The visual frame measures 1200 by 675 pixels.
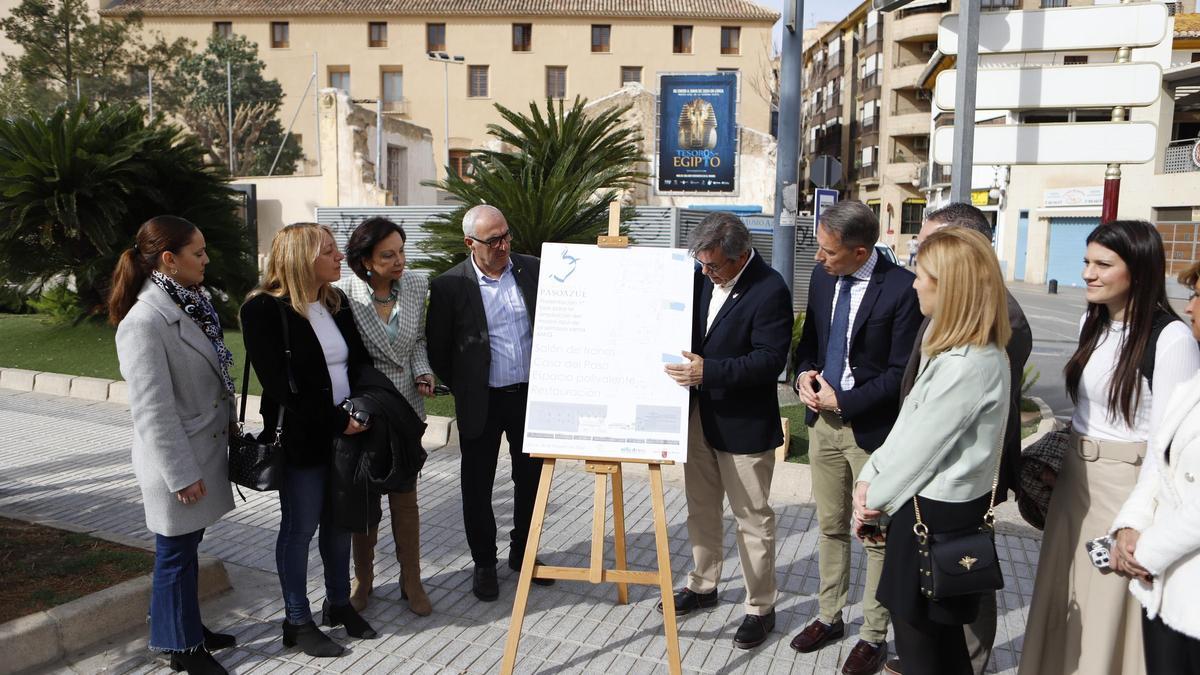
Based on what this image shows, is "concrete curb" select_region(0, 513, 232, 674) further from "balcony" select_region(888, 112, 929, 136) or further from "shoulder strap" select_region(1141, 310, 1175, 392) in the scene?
"balcony" select_region(888, 112, 929, 136)

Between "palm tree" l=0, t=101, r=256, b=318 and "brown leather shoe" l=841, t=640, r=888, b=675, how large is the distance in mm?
9778

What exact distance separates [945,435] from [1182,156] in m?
33.7

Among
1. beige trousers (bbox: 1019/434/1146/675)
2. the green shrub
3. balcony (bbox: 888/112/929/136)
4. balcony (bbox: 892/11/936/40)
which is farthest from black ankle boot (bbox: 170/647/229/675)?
balcony (bbox: 888/112/929/136)

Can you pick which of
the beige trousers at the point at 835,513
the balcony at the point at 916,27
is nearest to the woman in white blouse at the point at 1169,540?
the beige trousers at the point at 835,513

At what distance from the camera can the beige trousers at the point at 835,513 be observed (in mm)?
3514

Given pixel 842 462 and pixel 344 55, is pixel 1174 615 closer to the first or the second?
pixel 842 462

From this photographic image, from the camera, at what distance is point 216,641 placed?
3.67 m

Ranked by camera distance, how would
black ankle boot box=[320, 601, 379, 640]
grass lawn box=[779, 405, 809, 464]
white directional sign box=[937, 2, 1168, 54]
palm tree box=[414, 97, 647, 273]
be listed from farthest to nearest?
palm tree box=[414, 97, 647, 273] → grass lawn box=[779, 405, 809, 464] → white directional sign box=[937, 2, 1168, 54] → black ankle boot box=[320, 601, 379, 640]

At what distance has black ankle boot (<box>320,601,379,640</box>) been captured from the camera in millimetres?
3807

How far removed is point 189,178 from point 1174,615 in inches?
455

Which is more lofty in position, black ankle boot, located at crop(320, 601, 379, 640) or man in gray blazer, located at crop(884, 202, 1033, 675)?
man in gray blazer, located at crop(884, 202, 1033, 675)

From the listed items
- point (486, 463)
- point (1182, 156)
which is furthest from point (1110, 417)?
point (1182, 156)

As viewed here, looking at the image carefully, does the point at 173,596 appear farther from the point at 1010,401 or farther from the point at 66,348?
the point at 66,348

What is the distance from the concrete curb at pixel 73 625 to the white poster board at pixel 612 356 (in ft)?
6.51
